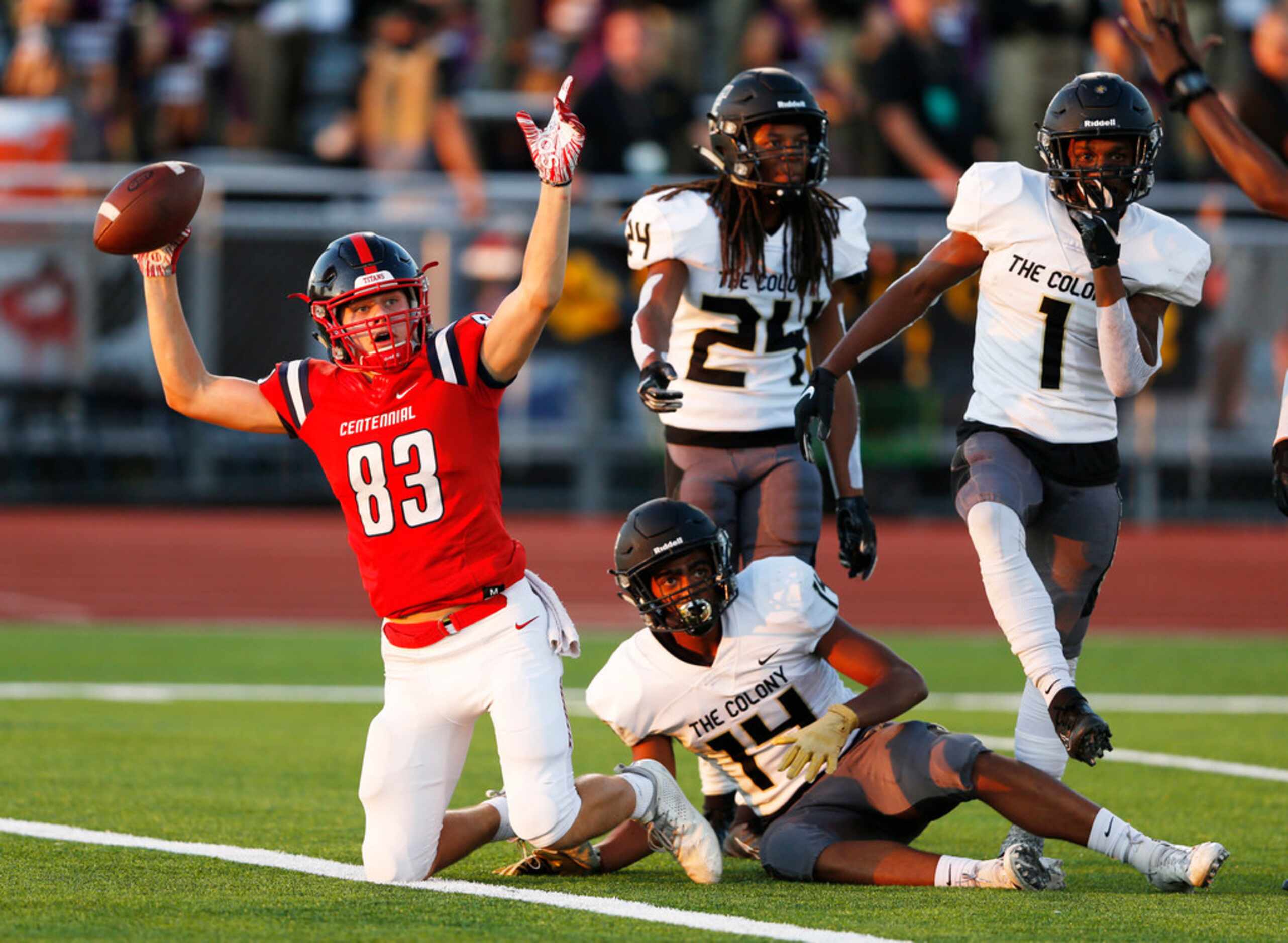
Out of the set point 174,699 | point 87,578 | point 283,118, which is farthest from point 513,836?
point 283,118

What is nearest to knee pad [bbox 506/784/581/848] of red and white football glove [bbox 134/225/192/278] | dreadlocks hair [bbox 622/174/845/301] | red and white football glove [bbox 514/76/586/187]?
red and white football glove [bbox 514/76/586/187]

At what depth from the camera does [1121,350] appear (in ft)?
16.5

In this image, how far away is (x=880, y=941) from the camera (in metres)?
3.89

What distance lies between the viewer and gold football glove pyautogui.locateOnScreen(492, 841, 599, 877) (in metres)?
5.01

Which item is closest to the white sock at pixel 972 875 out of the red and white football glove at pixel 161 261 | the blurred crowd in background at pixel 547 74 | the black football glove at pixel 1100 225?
the black football glove at pixel 1100 225

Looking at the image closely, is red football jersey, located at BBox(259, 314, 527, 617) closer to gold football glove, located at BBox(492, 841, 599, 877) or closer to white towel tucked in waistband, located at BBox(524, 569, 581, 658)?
white towel tucked in waistband, located at BBox(524, 569, 581, 658)

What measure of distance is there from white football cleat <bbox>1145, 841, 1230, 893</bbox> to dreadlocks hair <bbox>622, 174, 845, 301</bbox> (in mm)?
2218

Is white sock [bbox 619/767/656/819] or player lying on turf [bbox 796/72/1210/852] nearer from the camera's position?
white sock [bbox 619/767/656/819]

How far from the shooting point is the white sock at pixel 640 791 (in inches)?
195

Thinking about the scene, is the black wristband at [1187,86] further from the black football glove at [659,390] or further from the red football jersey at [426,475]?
the red football jersey at [426,475]

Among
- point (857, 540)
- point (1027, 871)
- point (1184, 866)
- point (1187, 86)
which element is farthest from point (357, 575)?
point (1187, 86)

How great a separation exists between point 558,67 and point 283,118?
212 cm

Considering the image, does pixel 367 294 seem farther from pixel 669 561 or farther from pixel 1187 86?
pixel 1187 86

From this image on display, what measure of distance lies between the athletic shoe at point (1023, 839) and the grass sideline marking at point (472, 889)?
41.5 inches
